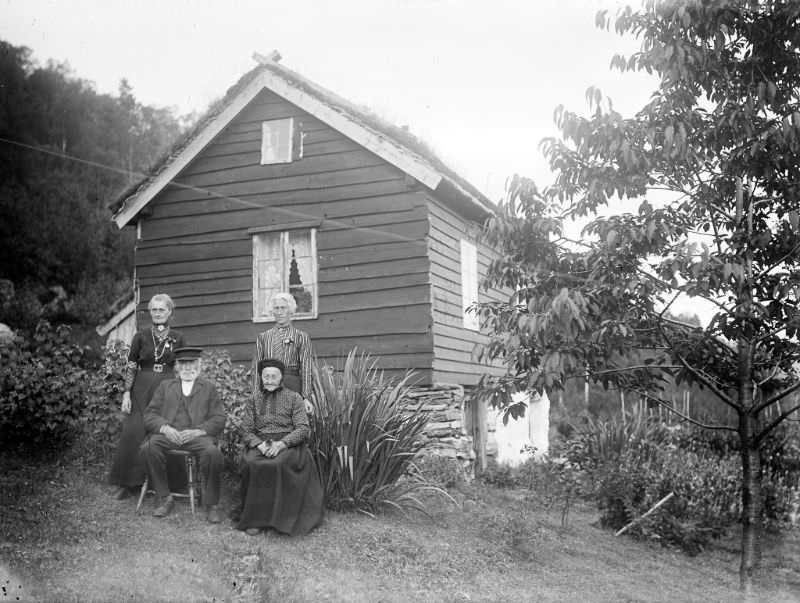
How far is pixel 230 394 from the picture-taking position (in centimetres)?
799

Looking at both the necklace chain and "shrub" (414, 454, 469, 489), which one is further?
"shrub" (414, 454, 469, 489)

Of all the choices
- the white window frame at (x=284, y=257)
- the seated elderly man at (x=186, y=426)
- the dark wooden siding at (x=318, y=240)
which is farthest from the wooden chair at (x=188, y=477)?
the white window frame at (x=284, y=257)

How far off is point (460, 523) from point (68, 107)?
2382cm

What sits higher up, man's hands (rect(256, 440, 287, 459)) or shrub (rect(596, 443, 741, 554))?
man's hands (rect(256, 440, 287, 459))

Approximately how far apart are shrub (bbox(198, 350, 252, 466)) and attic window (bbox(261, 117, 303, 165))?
3.83 metres

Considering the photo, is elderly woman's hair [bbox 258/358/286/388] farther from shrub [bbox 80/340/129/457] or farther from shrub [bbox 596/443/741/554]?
shrub [bbox 596/443/741/554]

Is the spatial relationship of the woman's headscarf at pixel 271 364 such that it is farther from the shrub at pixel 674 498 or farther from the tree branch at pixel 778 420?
the shrub at pixel 674 498

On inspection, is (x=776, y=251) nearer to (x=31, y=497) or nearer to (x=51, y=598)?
(x=51, y=598)

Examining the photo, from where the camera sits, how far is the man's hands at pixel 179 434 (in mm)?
6176

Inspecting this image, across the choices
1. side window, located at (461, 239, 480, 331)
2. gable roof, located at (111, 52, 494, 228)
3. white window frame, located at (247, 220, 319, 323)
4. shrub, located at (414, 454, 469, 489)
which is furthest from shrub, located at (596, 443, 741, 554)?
white window frame, located at (247, 220, 319, 323)

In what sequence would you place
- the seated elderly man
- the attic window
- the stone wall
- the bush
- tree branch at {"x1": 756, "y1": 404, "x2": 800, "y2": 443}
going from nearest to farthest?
tree branch at {"x1": 756, "y1": 404, "x2": 800, "y2": 443}
the seated elderly man
the bush
the stone wall
the attic window

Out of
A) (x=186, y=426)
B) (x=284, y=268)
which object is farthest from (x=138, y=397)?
(x=284, y=268)

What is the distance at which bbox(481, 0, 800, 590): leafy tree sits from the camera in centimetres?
601

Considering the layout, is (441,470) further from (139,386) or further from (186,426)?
(139,386)
